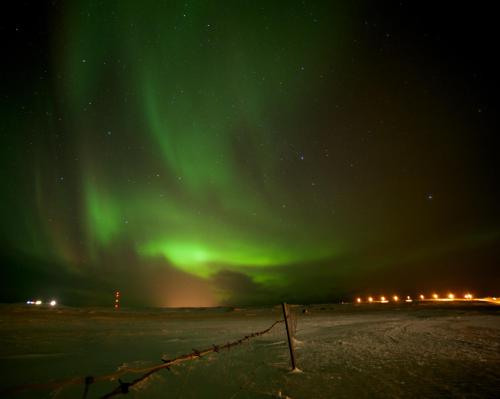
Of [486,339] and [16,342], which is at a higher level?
[16,342]

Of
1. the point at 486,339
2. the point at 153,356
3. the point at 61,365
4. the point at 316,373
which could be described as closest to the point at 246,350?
the point at 153,356

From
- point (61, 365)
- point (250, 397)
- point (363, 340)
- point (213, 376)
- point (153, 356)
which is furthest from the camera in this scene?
point (363, 340)

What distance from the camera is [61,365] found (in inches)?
389

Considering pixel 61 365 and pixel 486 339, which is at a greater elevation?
pixel 61 365

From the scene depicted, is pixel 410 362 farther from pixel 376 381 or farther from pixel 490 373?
pixel 376 381

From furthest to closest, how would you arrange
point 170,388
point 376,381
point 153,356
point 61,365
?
1. point 153,356
2. point 61,365
3. point 170,388
4. point 376,381

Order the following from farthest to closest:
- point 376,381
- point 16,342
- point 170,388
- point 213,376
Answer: point 16,342 < point 213,376 < point 170,388 < point 376,381

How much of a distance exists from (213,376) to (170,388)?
124 cm

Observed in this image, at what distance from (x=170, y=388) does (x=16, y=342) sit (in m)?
13.0

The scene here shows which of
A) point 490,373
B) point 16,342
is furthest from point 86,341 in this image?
point 490,373

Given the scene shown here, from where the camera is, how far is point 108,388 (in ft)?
24.4

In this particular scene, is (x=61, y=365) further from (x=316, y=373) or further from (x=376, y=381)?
(x=376, y=381)

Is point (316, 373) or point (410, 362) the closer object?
point (316, 373)

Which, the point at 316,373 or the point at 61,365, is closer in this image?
the point at 316,373
